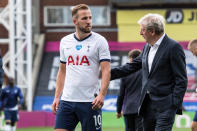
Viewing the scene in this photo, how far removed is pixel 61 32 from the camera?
32.1m

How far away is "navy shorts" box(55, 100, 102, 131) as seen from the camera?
7.21 m

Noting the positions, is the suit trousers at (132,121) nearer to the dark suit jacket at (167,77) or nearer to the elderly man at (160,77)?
the elderly man at (160,77)

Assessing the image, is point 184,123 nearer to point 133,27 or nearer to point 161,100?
point 133,27

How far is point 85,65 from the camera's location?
7203mm

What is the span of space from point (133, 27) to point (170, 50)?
24.5 metres

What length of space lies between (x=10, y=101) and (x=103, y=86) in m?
11.3

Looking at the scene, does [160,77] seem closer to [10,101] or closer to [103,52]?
[103,52]

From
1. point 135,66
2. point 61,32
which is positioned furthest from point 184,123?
point 135,66

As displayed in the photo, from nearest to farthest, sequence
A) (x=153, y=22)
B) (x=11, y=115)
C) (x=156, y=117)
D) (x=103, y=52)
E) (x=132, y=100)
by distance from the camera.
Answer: (x=153, y=22)
(x=156, y=117)
(x=103, y=52)
(x=132, y=100)
(x=11, y=115)

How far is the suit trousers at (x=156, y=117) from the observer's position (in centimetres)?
685

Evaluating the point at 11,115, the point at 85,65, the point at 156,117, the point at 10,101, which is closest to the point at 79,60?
the point at 85,65

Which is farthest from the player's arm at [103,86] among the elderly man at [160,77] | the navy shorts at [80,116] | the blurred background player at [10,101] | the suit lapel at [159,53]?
the blurred background player at [10,101]

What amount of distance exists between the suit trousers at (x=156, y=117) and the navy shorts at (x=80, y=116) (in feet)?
1.86

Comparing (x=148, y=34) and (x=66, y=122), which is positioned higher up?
(x=148, y=34)
